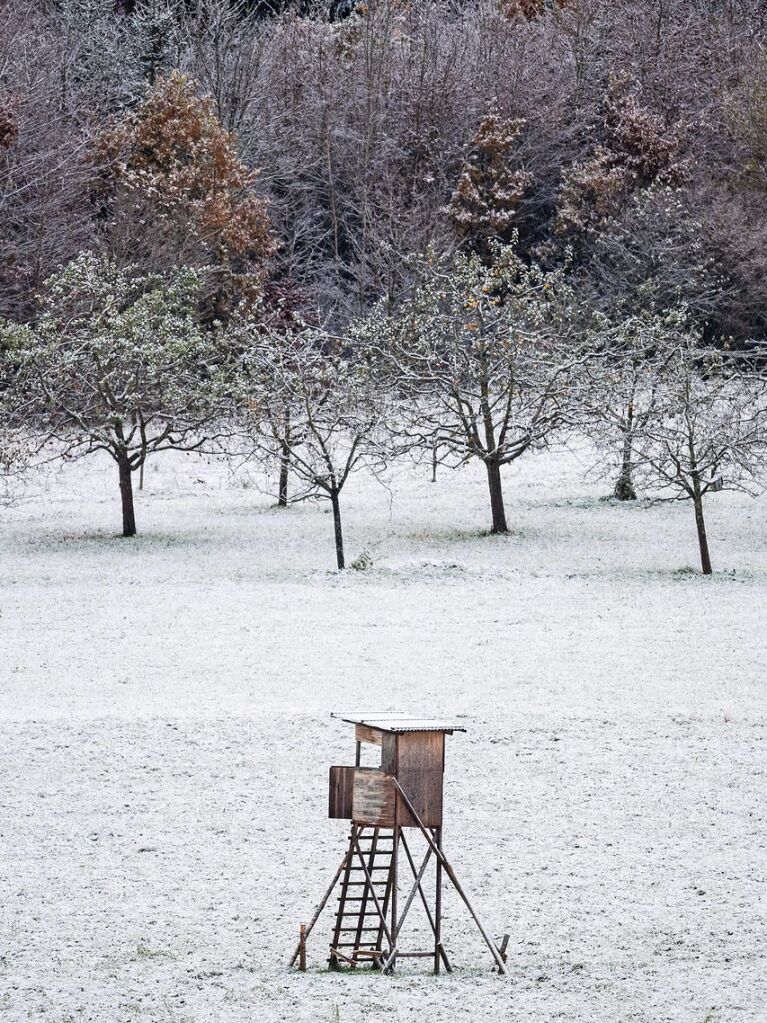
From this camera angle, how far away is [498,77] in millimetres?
43094

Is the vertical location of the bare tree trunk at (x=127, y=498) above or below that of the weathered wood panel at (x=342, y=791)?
above

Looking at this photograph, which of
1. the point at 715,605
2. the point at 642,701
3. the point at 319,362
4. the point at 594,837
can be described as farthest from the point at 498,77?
the point at 594,837

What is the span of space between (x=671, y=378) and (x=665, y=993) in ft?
62.6

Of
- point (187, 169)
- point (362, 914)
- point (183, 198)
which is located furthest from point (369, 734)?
point (187, 169)

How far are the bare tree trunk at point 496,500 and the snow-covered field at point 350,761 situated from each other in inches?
57.6

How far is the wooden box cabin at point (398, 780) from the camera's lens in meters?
5.91

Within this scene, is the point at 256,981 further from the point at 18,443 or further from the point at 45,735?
the point at 18,443

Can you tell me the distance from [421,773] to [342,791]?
359 millimetres

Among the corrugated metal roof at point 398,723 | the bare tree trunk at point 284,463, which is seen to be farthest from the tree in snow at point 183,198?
the corrugated metal roof at point 398,723

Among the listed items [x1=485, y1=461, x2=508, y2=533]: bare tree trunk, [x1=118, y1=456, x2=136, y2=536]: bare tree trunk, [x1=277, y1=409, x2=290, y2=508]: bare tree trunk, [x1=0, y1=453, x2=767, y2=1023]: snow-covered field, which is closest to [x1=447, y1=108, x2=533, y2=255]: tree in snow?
[x1=277, y1=409, x2=290, y2=508]: bare tree trunk

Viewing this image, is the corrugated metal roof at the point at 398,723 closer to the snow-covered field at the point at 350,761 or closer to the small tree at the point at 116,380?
the snow-covered field at the point at 350,761

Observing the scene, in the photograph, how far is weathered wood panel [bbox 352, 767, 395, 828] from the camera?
19.4 ft

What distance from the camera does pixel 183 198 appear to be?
117 feet

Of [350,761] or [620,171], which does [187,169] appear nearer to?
[620,171]
